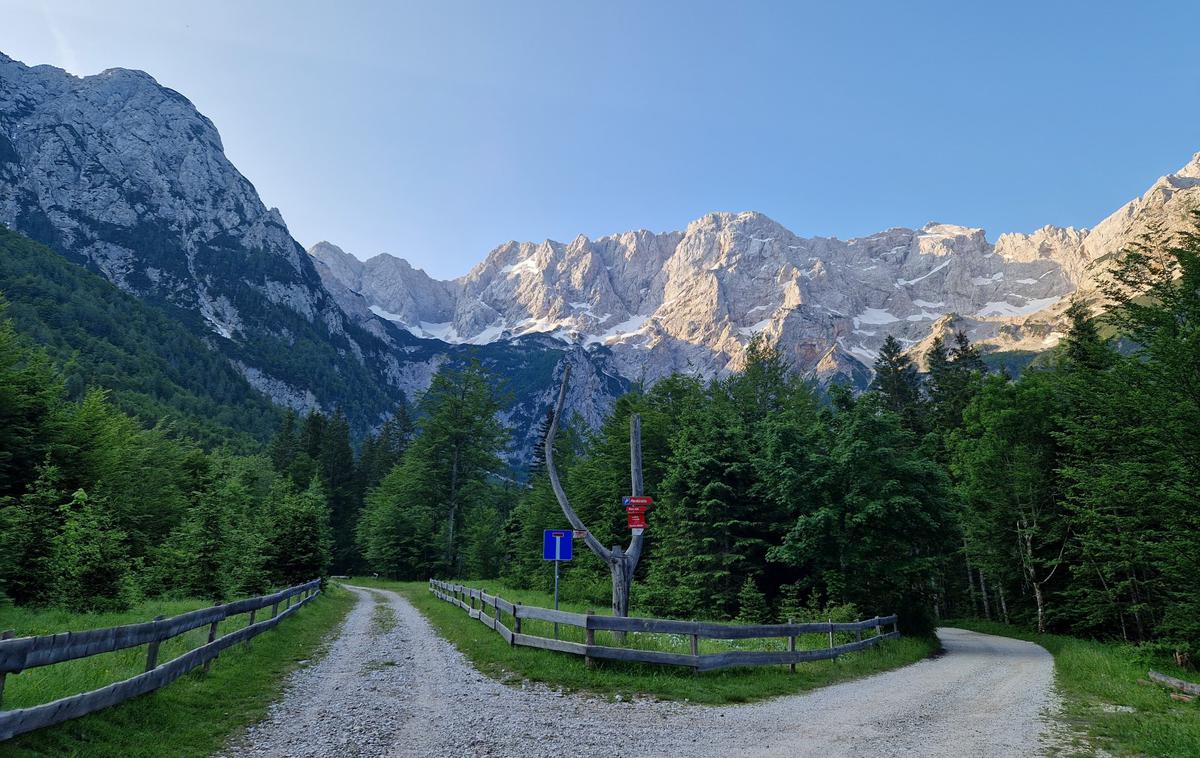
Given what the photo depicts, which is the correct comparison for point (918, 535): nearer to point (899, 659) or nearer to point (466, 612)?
point (899, 659)

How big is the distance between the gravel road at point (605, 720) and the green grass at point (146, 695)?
0.57 metres

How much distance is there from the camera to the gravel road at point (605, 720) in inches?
314

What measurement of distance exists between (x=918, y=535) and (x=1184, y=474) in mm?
9778

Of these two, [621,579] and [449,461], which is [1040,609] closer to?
[621,579]

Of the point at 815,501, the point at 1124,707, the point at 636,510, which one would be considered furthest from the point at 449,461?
the point at 1124,707

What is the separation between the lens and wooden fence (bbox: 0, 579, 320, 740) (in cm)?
589

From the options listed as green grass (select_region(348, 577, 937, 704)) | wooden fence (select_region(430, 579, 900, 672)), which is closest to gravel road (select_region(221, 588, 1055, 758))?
green grass (select_region(348, 577, 937, 704))

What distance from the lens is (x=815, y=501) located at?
974 inches

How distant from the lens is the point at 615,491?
122 feet

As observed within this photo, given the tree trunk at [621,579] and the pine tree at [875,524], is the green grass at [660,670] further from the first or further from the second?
the pine tree at [875,524]

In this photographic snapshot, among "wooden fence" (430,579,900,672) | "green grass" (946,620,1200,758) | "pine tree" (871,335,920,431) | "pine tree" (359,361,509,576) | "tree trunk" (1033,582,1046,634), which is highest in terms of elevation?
"pine tree" (871,335,920,431)

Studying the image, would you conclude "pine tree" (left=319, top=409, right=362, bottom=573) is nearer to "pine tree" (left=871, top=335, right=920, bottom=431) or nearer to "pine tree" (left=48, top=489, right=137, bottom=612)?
"pine tree" (left=48, top=489, right=137, bottom=612)

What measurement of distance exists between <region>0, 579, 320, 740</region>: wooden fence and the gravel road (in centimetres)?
173

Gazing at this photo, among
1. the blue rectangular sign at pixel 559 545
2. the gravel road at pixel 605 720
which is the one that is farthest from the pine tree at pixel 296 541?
the blue rectangular sign at pixel 559 545
